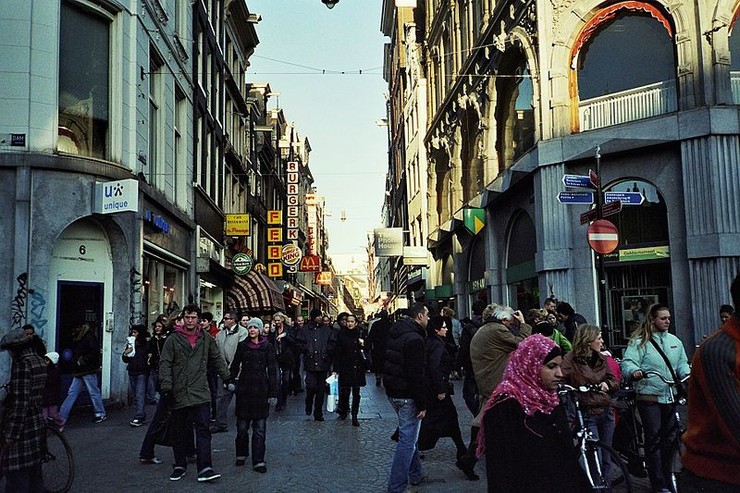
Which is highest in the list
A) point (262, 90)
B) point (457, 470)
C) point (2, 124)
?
point (262, 90)

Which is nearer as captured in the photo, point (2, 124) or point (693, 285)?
point (2, 124)

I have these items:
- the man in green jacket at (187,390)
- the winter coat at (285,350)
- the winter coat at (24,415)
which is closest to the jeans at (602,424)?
the man in green jacket at (187,390)

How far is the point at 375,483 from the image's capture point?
25.6ft

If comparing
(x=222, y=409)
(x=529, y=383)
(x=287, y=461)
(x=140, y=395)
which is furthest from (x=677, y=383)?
(x=140, y=395)

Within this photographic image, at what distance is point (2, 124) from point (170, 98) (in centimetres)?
701

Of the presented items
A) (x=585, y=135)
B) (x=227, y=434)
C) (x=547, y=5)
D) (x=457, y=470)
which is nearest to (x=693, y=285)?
(x=585, y=135)

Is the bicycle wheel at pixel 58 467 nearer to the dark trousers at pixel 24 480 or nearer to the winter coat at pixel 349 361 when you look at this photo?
the dark trousers at pixel 24 480

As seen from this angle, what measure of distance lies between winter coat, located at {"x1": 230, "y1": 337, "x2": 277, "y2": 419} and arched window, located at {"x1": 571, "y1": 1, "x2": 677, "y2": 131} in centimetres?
1224

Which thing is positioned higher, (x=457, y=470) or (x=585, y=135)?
(x=585, y=135)

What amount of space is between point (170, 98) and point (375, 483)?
49.4 feet

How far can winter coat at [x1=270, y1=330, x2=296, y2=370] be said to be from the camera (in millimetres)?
15531

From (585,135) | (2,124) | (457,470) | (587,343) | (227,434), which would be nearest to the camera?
(587,343)

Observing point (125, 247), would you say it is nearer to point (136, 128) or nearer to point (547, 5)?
point (136, 128)

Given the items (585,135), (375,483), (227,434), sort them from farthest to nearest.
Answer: (585,135), (227,434), (375,483)
